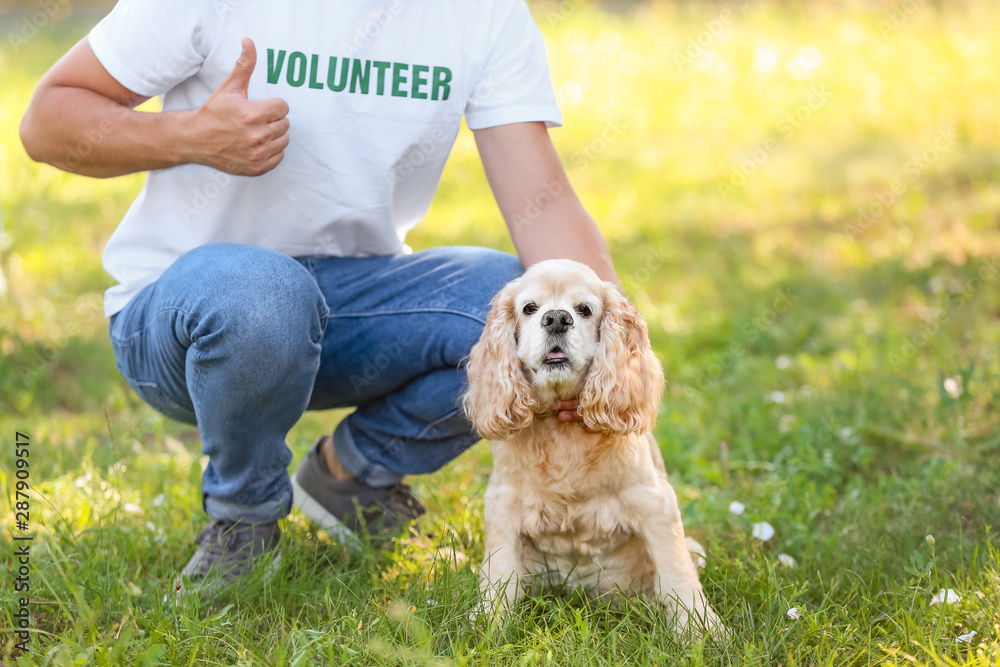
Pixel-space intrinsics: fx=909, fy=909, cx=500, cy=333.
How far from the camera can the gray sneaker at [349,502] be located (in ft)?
8.70

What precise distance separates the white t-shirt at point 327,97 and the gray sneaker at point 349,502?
70cm

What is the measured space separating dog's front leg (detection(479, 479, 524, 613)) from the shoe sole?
1.54 ft

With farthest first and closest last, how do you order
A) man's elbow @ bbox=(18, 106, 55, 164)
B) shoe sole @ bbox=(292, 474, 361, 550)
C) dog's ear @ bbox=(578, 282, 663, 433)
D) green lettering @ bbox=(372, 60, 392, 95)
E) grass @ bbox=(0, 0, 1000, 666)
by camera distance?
shoe sole @ bbox=(292, 474, 361, 550) → green lettering @ bbox=(372, 60, 392, 95) → man's elbow @ bbox=(18, 106, 55, 164) → dog's ear @ bbox=(578, 282, 663, 433) → grass @ bbox=(0, 0, 1000, 666)

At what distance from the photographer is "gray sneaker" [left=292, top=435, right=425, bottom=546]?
2.65 m

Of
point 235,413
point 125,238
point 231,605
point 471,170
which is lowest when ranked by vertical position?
point 471,170

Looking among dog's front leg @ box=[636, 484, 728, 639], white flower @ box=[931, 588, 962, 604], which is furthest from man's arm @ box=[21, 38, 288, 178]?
white flower @ box=[931, 588, 962, 604]

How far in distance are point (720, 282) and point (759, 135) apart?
108 inches

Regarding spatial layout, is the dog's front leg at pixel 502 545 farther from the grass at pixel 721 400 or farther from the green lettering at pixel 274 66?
the green lettering at pixel 274 66

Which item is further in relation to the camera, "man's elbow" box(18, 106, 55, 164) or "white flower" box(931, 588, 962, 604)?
"man's elbow" box(18, 106, 55, 164)

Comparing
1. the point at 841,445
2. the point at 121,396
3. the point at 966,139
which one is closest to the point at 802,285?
the point at 841,445

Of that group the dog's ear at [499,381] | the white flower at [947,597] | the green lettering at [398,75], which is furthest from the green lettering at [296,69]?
the white flower at [947,597]

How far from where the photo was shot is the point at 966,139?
627 cm

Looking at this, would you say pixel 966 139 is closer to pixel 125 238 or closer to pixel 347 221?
pixel 347 221

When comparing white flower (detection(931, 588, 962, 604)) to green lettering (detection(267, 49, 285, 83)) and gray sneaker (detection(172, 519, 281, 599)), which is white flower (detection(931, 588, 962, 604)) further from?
green lettering (detection(267, 49, 285, 83))
